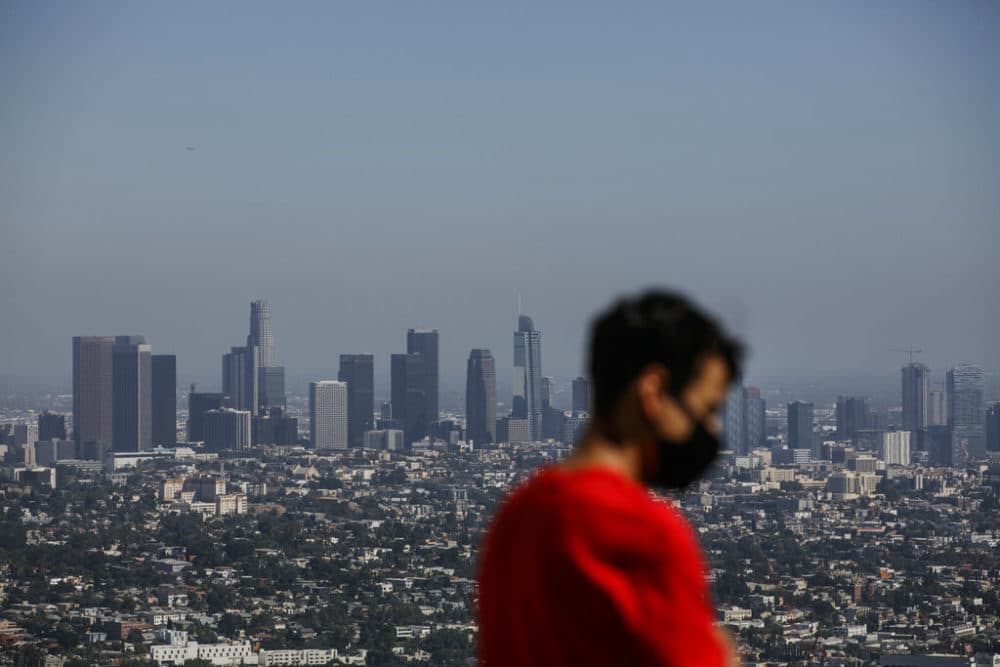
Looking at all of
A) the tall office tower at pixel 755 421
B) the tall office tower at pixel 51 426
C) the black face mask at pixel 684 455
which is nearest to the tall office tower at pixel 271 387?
the tall office tower at pixel 51 426

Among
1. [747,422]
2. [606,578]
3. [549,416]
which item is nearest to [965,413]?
[747,422]

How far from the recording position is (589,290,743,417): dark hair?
4.15 feet

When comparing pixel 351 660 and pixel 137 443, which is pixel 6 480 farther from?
pixel 351 660

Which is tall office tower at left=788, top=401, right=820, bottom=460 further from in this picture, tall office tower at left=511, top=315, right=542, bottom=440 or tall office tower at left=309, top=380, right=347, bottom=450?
tall office tower at left=309, top=380, right=347, bottom=450

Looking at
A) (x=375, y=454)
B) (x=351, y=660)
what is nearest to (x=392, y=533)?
(x=351, y=660)

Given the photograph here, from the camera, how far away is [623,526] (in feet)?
3.86

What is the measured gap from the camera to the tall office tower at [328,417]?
184 ft

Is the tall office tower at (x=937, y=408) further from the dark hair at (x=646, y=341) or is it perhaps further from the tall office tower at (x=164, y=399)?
the dark hair at (x=646, y=341)

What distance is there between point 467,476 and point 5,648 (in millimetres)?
26798

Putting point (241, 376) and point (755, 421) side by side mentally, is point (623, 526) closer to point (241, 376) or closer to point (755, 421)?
point (755, 421)

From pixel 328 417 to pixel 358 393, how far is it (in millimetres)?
1908

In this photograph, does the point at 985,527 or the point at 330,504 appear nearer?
the point at 985,527

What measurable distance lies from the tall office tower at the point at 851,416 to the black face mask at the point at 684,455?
50929 mm

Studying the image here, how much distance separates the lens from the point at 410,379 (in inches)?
2248
